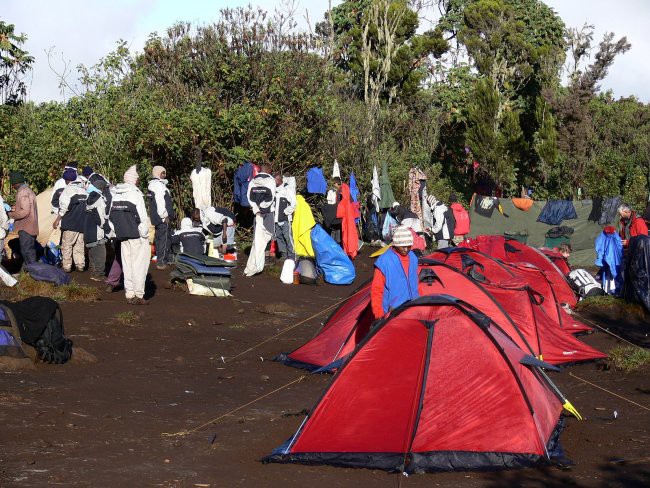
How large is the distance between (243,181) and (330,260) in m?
2.81

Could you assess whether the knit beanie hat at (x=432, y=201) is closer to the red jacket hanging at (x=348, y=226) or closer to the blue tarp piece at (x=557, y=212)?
the red jacket hanging at (x=348, y=226)

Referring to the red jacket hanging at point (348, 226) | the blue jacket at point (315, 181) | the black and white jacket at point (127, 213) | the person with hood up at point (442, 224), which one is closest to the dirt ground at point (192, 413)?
the black and white jacket at point (127, 213)

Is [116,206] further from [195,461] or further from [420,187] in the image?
[420,187]

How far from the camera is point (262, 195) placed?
63.2ft

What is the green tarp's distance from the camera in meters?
24.7

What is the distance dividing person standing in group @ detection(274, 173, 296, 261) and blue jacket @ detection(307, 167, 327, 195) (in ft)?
9.62

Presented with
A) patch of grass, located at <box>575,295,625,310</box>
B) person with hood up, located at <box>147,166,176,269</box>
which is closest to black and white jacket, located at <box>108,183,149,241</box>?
person with hood up, located at <box>147,166,176,269</box>

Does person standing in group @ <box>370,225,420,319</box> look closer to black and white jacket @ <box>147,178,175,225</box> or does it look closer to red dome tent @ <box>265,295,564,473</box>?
red dome tent @ <box>265,295,564,473</box>

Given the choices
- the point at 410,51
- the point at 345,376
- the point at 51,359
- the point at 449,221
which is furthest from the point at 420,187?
the point at 345,376

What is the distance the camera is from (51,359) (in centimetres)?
1099

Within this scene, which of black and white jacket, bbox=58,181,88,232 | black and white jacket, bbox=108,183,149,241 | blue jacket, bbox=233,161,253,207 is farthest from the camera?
blue jacket, bbox=233,161,253,207

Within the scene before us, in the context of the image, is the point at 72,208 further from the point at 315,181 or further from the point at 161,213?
the point at 315,181

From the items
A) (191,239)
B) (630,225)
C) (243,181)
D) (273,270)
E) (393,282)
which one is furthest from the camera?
(243,181)

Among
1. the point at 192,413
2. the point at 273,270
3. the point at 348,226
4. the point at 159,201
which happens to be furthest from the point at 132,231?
the point at 348,226
